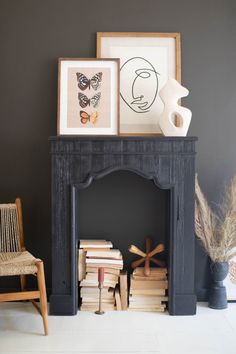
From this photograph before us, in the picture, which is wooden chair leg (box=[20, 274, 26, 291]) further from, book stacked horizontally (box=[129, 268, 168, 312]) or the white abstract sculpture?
the white abstract sculpture

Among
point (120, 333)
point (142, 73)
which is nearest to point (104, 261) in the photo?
point (120, 333)

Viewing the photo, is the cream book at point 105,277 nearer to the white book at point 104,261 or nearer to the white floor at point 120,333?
the white book at point 104,261

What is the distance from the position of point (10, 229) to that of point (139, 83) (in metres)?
1.46

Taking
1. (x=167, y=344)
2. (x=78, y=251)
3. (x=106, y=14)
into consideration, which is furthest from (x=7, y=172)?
(x=167, y=344)

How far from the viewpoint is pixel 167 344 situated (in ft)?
8.50

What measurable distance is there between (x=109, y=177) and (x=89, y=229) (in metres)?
0.43

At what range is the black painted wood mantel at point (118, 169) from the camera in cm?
303

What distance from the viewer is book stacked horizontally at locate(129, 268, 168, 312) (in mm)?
3164

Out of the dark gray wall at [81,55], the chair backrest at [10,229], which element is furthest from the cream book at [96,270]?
the chair backrest at [10,229]

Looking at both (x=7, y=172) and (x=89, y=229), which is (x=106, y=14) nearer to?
(x=7, y=172)

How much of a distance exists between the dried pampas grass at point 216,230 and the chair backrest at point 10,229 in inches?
51.5

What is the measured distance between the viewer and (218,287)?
3.21 meters

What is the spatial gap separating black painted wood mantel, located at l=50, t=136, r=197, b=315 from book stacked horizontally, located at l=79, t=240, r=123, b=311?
4.2 inches

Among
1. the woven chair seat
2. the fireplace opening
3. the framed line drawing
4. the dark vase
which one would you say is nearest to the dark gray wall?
the framed line drawing
